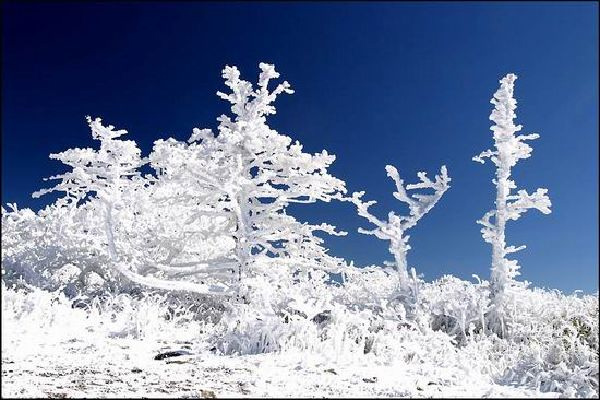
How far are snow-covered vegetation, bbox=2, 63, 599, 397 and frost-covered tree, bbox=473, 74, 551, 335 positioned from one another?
4 cm

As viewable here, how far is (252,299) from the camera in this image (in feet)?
43.6

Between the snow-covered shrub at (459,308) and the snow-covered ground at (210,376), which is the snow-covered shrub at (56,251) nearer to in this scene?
the snow-covered ground at (210,376)

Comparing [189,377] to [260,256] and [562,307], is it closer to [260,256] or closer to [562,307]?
[260,256]

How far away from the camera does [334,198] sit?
16.1m

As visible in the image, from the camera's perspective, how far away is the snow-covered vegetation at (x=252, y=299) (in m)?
8.81

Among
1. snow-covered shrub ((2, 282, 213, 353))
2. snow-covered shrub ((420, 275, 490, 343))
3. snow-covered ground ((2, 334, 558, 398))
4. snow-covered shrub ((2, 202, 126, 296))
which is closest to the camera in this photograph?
snow-covered ground ((2, 334, 558, 398))

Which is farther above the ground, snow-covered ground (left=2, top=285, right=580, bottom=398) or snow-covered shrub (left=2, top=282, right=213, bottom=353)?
snow-covered shrub (left=2, top=282, right=213, bottom=353)

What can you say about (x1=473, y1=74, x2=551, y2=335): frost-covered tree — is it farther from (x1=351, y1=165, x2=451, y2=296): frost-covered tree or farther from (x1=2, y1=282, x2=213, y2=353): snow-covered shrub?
(x1=2, y1=282, x2=213, y2=353): snow-covered shrub

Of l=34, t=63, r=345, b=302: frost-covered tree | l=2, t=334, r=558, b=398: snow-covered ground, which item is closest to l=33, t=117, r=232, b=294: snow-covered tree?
l=34, t=63, r=345, b=302: frost-covered tree

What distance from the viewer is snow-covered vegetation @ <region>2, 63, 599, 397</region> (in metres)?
8.81

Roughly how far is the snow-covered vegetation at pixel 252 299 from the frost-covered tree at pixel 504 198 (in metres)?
0.04

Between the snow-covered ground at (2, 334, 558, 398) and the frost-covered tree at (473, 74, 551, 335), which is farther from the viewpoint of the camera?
the frost-covered tree at (473, 74, 551, 335)

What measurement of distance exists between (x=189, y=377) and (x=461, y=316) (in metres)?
6.90

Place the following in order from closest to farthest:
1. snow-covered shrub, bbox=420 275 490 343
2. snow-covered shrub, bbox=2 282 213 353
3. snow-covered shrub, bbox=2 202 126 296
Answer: snow-covered shrub, bbox=2 282 213 353 → snow-covered shrub, bbox=420 275 490 343 → snow-covered shrub, bbox=2 202 126 296
